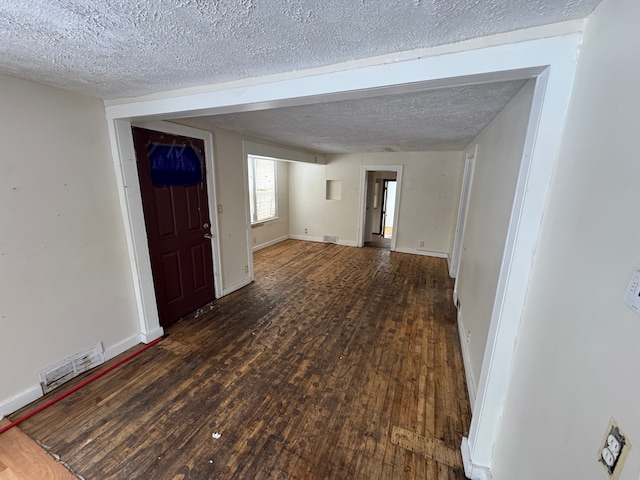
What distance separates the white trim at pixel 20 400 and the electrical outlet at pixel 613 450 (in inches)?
119

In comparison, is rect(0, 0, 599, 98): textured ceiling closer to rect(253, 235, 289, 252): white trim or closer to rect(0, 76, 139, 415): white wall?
rect(0, 76, 139, 415): white wall

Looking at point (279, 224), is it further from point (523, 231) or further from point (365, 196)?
point (523, 231)

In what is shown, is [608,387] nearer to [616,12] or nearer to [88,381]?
[616,12]

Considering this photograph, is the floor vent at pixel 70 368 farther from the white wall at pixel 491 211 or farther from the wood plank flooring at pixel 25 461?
the white wall at pixel 491 211

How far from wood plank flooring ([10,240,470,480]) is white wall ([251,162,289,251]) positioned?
8.75 ft

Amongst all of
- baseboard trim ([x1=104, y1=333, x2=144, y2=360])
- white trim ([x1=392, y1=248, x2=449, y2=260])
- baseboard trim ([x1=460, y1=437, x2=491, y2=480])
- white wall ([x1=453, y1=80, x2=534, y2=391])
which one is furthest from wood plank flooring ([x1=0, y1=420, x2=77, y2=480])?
white trim ([x1=392, y1=248, x2=449, y2=260])

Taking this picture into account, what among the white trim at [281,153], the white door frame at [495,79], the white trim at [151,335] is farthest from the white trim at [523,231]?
the white trim at [281,153]

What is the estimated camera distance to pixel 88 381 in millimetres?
2033

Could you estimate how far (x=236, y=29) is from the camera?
105cm

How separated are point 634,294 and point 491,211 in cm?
151

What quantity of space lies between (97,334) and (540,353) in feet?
9.78

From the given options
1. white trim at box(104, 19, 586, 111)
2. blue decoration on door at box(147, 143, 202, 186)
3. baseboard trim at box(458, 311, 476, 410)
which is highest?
white trim at box(104, 19, 586, 111)

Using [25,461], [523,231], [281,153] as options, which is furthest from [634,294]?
[281,153]

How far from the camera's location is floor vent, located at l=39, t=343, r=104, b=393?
1911 mm
